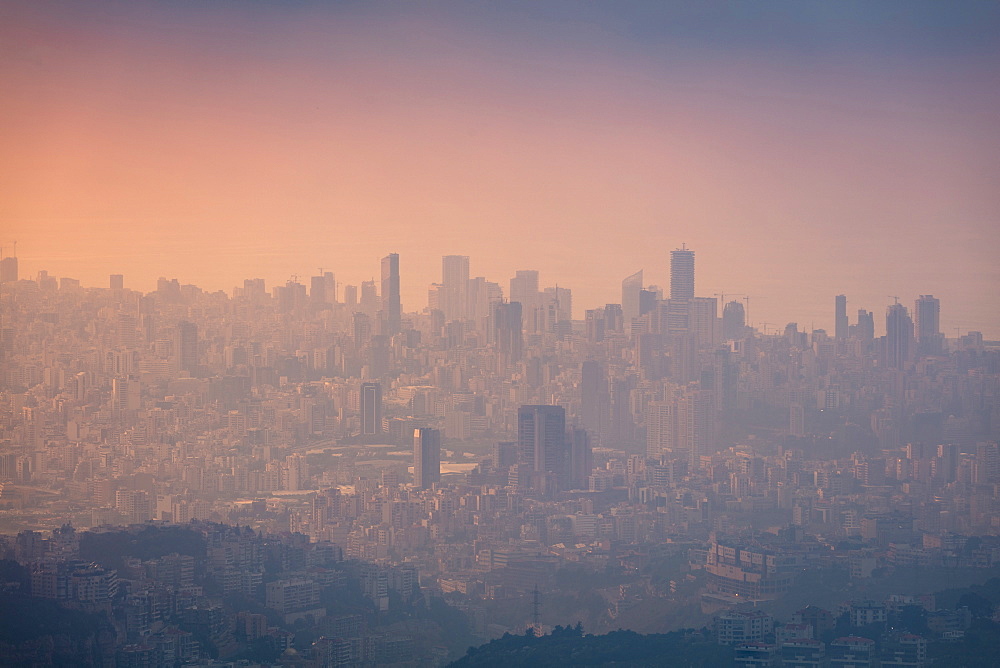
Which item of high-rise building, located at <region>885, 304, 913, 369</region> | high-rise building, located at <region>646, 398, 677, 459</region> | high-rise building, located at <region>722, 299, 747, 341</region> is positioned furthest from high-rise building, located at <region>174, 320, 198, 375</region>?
high-rise building, located at <region>885, 304, 913, 369</region>

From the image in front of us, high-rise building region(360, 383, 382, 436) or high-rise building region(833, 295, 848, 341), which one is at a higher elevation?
high-rise building region(833, 295, 848, 341)

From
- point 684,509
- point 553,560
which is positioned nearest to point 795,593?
point 553,560

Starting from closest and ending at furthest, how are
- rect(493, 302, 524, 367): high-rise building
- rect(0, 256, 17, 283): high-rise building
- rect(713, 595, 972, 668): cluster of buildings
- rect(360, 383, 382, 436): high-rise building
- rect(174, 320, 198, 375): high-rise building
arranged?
rect(713, 595, 972, 668): cluster of buildings, rect(0, 256, 17, 283): high-rise building, rect(360, 383, 382, 436): high-rise building, rect(174, 320, 198, 375): high-rise building, rect(493, 302, 524, 367): high-rise building

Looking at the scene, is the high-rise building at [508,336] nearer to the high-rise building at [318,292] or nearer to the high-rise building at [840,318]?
the high-rise building at [318,292]

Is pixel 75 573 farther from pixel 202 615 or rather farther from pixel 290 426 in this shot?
pixel 290 426

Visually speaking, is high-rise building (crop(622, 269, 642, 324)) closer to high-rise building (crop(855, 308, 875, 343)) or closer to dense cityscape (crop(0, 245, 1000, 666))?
dense cityscape (crop(0, 245, 1000, 666))

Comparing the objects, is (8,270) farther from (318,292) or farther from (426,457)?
(426,457)

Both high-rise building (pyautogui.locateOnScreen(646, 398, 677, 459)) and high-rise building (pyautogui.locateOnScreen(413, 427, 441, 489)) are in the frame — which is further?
high-rise building (pyautogui.locateOnScreen(646, 398, 677, 459))
